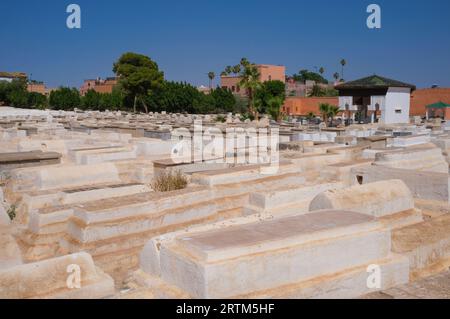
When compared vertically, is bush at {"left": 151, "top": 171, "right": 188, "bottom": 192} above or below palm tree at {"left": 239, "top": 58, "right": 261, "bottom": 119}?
below

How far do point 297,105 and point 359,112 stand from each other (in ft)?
42.2

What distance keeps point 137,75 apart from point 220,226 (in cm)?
3534

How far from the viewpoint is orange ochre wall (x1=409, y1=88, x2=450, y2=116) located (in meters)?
34.1

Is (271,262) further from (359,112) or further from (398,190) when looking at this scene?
(359,112)

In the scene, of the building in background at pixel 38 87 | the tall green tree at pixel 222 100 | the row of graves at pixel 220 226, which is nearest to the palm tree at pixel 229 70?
the tall green tree at pixel 222 100

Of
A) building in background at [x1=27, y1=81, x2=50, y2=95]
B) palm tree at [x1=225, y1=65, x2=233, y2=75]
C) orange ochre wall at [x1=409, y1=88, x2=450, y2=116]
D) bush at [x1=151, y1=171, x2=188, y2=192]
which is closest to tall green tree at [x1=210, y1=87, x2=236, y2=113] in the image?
palm tree at [x1=225, y1=65, x2=233, y2=75]

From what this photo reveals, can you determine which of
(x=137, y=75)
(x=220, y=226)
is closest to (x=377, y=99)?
(x=137, y=75)

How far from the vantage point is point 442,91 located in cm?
3422

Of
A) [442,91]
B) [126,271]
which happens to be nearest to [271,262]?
[126,271]

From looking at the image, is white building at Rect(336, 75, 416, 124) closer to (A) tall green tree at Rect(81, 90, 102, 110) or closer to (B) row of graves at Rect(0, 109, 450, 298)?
(B) row of graves at Rect(0, 109, 450, 298)

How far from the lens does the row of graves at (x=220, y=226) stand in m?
3.02

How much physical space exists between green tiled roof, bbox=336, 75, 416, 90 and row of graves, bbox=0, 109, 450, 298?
17373 mm

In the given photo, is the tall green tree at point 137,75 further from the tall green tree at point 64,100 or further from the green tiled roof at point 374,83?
the green tiled roof at point 374,83

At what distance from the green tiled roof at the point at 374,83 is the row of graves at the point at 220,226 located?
684 inches
